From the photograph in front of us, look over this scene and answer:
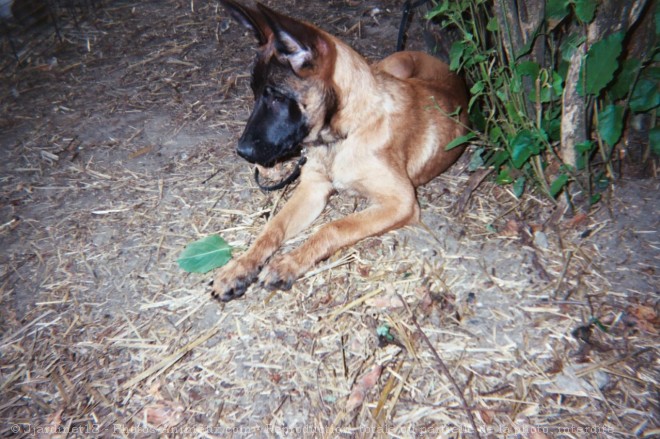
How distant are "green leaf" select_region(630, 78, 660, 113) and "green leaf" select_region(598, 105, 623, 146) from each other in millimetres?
166

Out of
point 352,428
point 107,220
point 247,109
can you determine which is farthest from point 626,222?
point 107,220

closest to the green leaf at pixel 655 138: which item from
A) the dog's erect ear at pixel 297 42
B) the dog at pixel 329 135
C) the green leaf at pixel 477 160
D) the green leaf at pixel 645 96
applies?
the green leaf at pixel 645 96

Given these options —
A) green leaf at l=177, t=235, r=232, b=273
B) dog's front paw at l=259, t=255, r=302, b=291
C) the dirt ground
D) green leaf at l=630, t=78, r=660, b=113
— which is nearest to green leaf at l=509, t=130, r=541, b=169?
the dirt ground

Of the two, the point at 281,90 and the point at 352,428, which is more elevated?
the point at 281,90

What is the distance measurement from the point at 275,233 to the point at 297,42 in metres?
1.31

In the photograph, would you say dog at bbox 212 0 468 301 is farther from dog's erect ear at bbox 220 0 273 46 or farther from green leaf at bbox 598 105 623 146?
green leaf at bbox 598 105 623 146

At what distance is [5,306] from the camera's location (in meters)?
2.88

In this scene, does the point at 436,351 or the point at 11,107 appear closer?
the point at 436,351

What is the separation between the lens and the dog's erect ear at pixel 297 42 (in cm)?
235

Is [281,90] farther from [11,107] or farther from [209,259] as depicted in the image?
[11,107]

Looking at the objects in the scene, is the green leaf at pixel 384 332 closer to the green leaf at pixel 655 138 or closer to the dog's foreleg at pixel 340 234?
the dog's foreleg at pixel 340 234

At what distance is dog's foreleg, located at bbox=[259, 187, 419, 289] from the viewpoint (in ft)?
9.30

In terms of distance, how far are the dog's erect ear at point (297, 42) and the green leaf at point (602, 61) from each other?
1.59 m

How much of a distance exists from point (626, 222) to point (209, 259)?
9.67 feet
